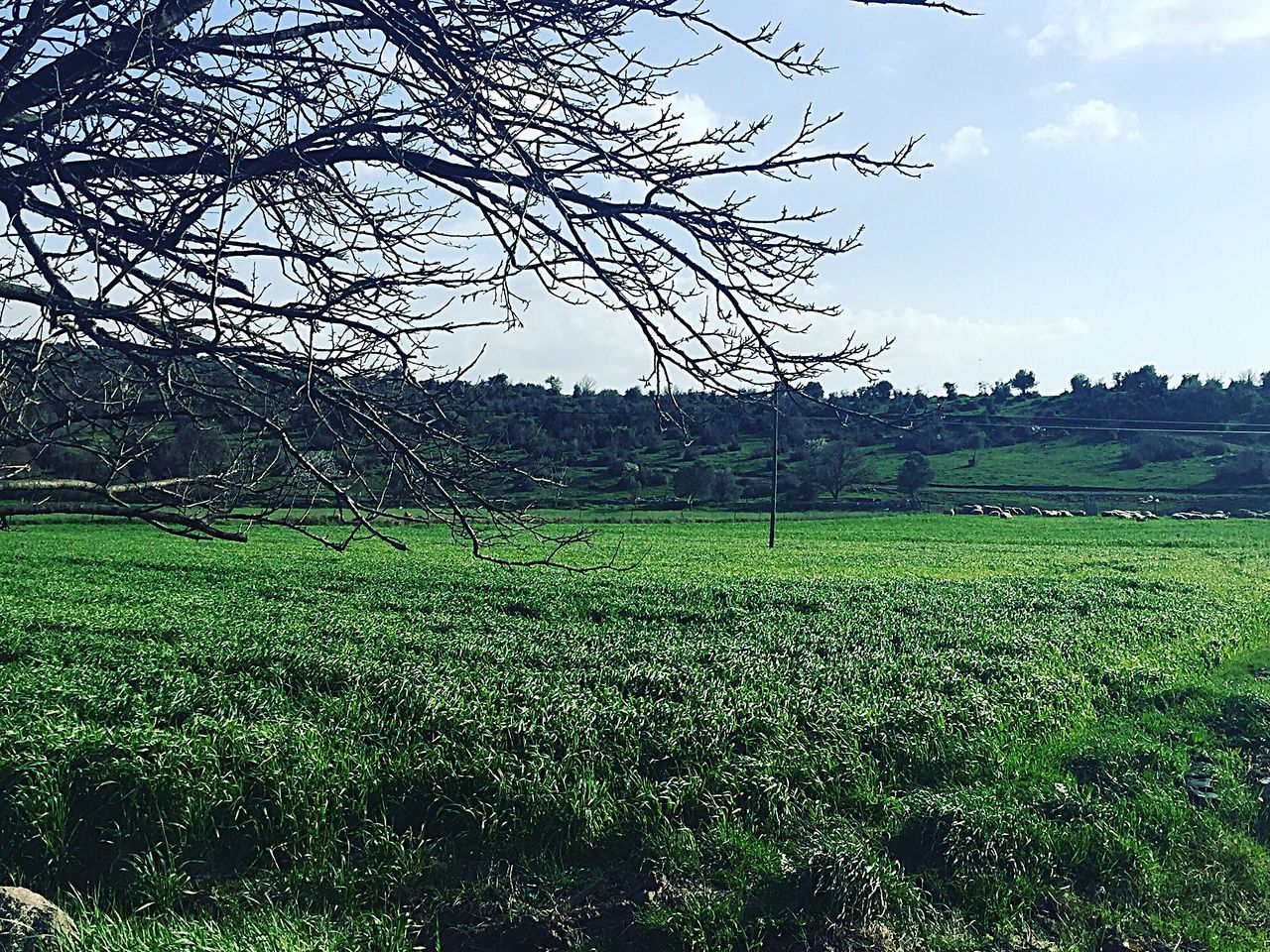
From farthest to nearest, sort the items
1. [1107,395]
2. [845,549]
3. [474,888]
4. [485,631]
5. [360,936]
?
1. [1107,395]
2. [845,549]
3. [485,631]
4. [474,888]
5. [360,936]

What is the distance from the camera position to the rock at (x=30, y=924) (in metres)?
3.77

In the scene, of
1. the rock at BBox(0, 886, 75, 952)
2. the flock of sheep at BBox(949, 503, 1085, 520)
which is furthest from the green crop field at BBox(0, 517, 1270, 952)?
the flock of sheep at BBox(949, 503, 1085, 520)

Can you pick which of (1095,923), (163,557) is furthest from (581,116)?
(163,557)

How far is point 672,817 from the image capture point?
5.83 m

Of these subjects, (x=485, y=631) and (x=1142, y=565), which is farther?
(x=1142, y=565)

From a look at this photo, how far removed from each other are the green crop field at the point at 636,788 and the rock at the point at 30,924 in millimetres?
172

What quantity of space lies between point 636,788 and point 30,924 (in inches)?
136

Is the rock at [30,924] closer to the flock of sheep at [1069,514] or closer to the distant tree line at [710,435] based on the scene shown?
the distant tree line at [710,435]

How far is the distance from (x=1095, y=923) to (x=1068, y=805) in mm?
1358

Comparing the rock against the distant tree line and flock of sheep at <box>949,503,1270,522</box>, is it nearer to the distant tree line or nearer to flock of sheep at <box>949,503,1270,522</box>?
the distant tree line

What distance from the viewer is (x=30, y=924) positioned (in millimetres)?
3908

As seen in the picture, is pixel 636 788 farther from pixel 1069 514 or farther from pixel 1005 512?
pixel 1069 514

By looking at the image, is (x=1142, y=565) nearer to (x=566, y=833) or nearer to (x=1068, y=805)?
(x=1068, y=805)

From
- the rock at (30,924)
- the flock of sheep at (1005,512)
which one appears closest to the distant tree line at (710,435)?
the rock at (30,924)
